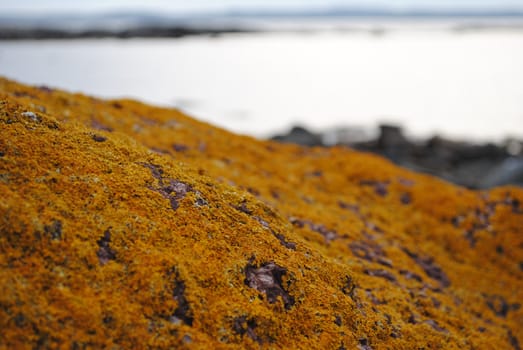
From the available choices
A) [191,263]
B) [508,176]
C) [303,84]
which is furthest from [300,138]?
[303,84]

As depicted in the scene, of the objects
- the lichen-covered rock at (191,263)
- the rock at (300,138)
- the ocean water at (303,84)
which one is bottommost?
the ocean water at (303,84)

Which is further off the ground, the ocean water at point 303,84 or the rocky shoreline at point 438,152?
the rocky shoreline at point 438,152

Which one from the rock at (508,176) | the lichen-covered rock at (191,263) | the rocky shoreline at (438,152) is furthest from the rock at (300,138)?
the lichen-covered rock at (191,263)

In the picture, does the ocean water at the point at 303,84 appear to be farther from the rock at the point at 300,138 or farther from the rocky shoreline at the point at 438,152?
the rock at the point at 300,138

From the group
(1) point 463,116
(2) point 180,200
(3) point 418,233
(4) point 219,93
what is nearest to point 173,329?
(2) point 180,200

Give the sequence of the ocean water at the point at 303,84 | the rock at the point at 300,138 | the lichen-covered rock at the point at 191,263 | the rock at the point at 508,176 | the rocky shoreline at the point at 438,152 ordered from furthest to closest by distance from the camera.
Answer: the ocean water at the point at 303,84 < the rocky shoreline at the point at 438,152 < the rock at the point at 300,138 < the rock at the point at 508,176 < the lichen-covered rock at the point at 191,263

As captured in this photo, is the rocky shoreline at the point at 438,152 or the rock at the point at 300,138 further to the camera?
the rocky shoreline at the point at 438,152
